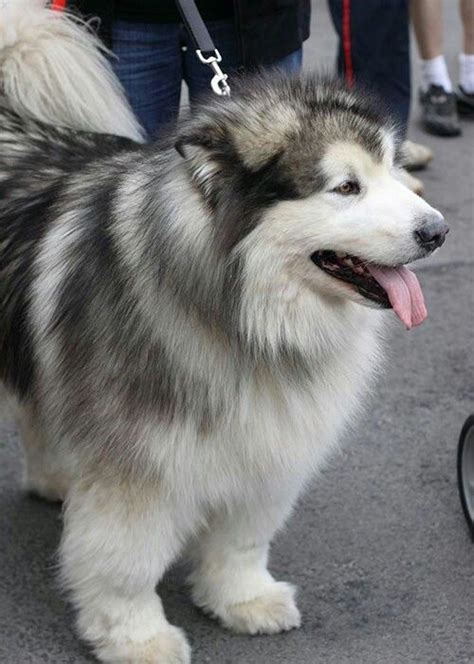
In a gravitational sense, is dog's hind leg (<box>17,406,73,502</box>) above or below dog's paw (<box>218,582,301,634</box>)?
above

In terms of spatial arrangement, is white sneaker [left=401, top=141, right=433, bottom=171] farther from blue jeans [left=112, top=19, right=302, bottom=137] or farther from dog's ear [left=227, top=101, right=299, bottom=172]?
dog's ear [left=227, top=101, right=299, bottom=172]

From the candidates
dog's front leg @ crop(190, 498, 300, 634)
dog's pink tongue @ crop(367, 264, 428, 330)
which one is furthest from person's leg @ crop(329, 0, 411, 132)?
dog's pink tongue @ crop(367, 264, 428, 330)

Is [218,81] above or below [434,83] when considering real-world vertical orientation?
above

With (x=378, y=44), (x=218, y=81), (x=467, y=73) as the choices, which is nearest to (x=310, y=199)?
(x=218, y=81)

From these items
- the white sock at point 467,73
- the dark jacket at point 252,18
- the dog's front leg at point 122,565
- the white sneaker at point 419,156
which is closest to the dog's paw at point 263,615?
the dog's front leg at point 122,565

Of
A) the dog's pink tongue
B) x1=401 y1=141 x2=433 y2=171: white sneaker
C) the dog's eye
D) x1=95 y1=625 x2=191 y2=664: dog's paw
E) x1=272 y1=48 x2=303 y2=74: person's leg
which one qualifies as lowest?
x1=401 y1=141 x2=433 y2=171: white sneaker

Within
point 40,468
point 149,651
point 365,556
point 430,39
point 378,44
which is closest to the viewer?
point 149,651

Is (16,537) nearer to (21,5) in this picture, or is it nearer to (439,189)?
(21,5)

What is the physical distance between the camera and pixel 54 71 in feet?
10.2

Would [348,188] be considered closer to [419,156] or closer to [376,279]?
[376,279]

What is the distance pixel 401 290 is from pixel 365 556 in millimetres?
1099

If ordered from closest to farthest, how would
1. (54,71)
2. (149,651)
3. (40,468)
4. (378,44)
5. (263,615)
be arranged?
(149,651)
(263,615)
(54,71)
(40,468)
(378,44)

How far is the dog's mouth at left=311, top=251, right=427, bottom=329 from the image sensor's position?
93.4 inches

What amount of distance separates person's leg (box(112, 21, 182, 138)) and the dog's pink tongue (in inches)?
45.9
